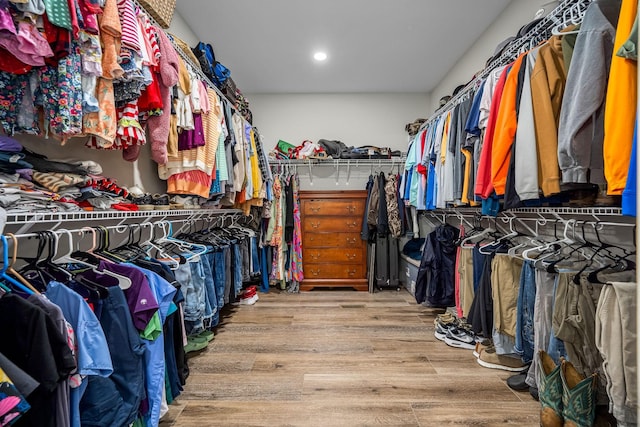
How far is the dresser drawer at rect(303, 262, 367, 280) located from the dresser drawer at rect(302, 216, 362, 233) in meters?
0.46

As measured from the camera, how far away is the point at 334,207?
154 inches

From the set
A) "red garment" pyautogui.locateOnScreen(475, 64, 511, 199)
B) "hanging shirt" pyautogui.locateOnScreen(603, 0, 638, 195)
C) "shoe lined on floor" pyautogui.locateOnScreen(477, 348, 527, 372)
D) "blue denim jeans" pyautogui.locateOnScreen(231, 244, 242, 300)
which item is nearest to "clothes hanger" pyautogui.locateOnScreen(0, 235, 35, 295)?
"blue denim jeans" pyautogui.locateOnScreen(231, 244, 242, 300)

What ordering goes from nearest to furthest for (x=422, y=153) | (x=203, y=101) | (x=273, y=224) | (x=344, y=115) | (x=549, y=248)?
(x=549, y=248)
(x=203, y=101)
(x=422, y=153)
(x=273, y=224)
(x=344, y=115)

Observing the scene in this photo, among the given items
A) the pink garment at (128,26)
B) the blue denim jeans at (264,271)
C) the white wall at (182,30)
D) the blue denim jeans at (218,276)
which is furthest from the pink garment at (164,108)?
the blue denim jeans at (264,271)

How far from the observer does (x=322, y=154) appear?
4066mm

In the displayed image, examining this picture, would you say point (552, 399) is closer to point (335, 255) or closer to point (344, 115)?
point (335, 255)

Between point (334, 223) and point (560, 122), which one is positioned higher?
point (560, 122)

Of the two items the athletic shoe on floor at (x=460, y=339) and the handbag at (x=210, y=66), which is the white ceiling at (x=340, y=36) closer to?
the handbag at (x=210, y=66)

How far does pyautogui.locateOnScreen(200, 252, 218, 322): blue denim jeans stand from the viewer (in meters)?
2.12

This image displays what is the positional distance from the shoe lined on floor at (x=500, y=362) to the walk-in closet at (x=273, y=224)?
1 cm

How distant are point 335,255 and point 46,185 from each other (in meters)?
3.12

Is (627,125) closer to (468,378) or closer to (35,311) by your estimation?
(468,378)

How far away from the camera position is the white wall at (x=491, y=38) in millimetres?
2318

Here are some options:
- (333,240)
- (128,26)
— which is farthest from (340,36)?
(333,240)
